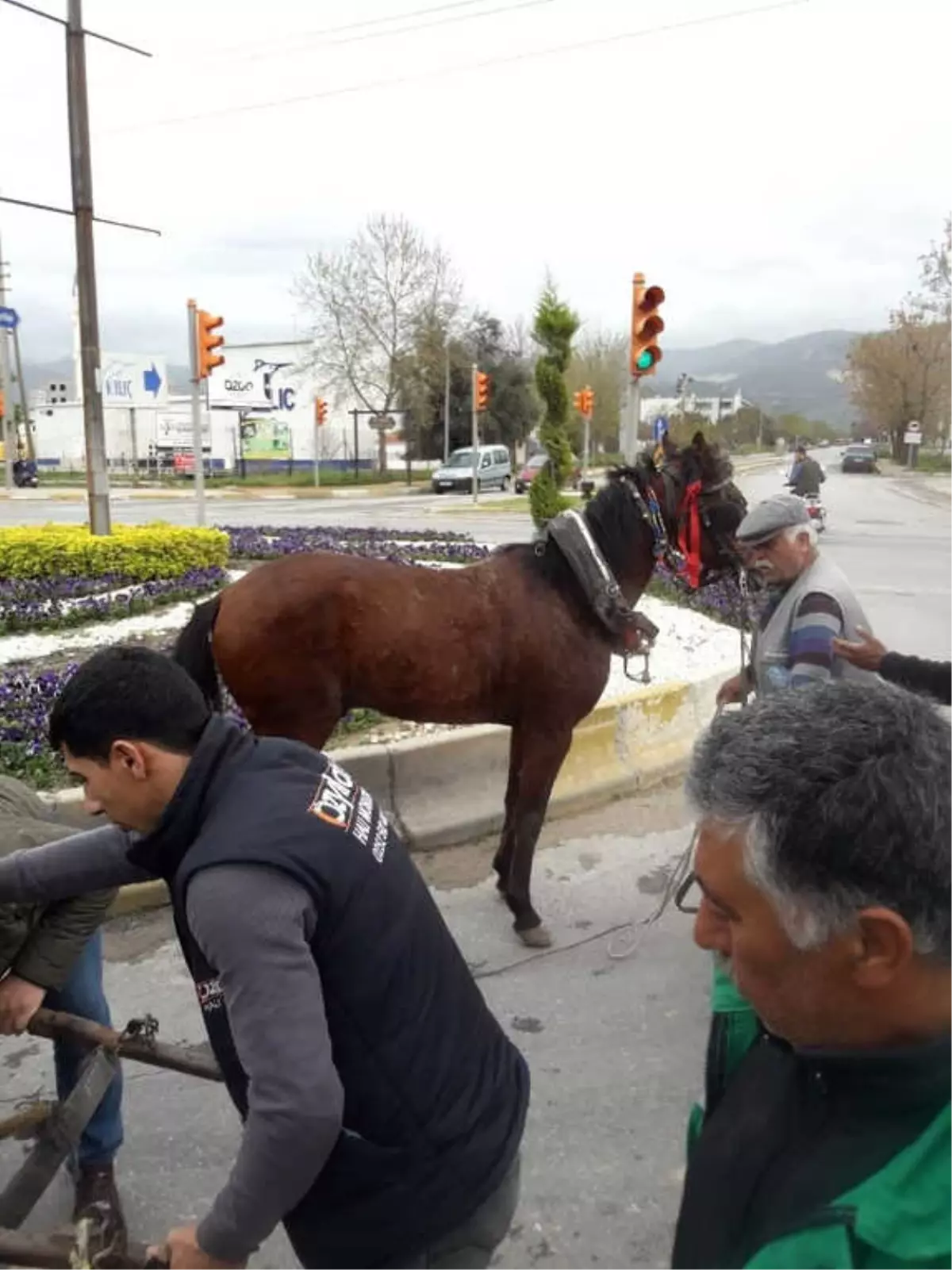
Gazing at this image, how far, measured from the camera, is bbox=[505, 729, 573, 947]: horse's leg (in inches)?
159

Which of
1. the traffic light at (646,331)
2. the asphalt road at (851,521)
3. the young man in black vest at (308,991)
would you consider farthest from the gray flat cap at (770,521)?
the traffic light at (646,331)

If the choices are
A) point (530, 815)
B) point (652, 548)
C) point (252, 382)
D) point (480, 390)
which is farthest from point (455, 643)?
point (252, 382)

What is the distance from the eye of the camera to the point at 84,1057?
2422 millimetres

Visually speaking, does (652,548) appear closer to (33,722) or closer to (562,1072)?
(562,1072)

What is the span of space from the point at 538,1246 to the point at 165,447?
53506 millimetres

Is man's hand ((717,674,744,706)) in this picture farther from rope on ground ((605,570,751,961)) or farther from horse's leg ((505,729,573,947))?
horse's leg ((505,729,573,947))

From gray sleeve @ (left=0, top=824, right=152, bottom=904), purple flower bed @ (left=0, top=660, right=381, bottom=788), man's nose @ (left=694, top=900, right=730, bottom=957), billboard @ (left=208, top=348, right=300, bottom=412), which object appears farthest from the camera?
billboard @ (left=208, top=348, right=300, bottom=412)

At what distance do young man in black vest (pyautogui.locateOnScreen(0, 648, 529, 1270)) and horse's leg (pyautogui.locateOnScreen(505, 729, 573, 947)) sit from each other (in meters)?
2.24

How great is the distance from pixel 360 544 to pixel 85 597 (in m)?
A: 4.30

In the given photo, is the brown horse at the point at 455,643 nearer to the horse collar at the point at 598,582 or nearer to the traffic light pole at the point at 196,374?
the horse collar at the point at 598,582

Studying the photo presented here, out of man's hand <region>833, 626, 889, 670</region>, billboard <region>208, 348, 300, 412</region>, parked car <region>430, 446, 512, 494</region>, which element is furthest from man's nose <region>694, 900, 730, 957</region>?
billboard <region>208, 348, 300, 412</region>

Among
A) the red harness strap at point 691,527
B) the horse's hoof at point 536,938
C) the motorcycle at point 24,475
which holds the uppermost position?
the motorcycle at point 24,475

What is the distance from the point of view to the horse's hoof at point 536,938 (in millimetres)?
4000

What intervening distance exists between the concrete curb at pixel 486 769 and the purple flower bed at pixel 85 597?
3.77 meters
